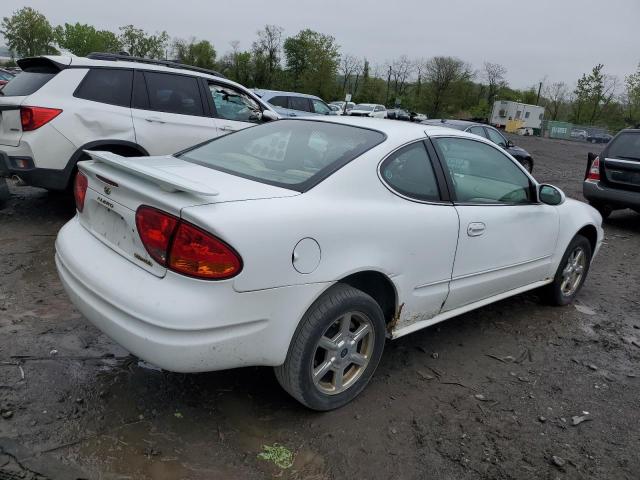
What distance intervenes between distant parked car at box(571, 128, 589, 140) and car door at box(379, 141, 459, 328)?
61.1 metres

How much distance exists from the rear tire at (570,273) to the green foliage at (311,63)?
56.1 meters

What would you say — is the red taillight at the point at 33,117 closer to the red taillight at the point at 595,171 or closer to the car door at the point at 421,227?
the car door at the point at 421,227

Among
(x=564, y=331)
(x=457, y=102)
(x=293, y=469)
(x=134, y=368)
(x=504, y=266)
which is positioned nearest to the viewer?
(x=293, y=469)

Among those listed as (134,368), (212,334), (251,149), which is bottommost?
(134,368)

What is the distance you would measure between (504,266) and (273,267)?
2.11 meters

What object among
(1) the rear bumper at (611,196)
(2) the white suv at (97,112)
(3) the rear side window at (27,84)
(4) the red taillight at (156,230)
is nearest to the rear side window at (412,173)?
(4) the red taillight at (156,230)

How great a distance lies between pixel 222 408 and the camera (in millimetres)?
2879

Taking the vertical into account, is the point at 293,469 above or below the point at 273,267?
below

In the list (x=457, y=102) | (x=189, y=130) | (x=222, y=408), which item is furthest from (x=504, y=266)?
(x=457, y=102)

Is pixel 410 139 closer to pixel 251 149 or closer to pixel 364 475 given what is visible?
pixel 251 149

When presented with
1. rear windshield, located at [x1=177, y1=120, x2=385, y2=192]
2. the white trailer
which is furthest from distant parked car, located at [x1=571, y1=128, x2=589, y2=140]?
rear windshield, located at [x1=177, y1=120, x2=385, y2=192]

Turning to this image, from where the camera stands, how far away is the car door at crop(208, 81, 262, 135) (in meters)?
6.62

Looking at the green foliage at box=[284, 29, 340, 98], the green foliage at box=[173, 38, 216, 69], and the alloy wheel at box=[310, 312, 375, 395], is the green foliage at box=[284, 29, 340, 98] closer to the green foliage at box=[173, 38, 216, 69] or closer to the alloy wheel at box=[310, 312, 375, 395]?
the green foliage at box=[173, 38, 216, 69]

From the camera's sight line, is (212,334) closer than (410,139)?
Yes
